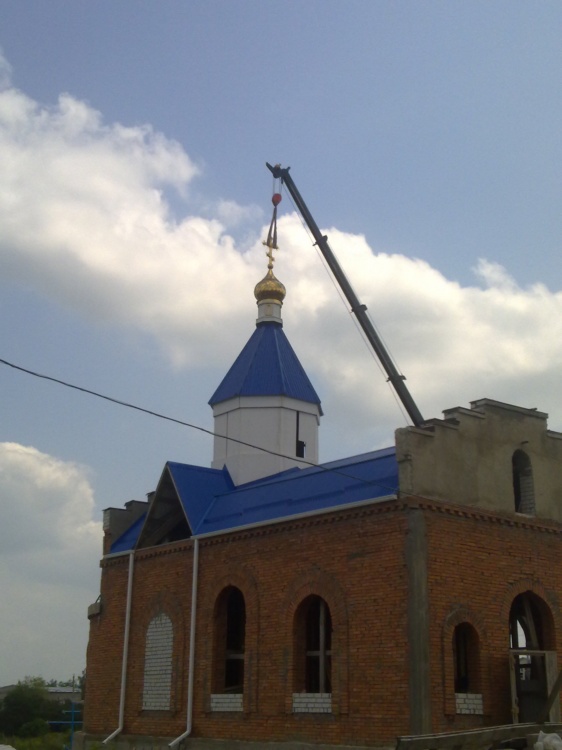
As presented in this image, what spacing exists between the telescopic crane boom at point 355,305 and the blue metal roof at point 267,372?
3300 mm

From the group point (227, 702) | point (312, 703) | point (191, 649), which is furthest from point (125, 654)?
point (312, 703)

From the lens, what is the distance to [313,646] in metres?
18.2

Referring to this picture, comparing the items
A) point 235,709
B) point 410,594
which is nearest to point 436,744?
point 410,594

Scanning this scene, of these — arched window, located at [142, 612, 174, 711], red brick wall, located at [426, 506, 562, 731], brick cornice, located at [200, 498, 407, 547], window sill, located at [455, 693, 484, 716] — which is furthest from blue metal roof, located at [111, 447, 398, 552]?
window sill, located at [455, 693, 484, 716]

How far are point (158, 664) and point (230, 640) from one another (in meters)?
1.84

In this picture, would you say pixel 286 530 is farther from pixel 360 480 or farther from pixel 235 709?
pixel 235 709

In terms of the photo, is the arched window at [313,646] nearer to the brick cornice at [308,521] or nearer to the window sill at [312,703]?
the window sill at [312,703]

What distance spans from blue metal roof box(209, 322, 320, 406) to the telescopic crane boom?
3.30m

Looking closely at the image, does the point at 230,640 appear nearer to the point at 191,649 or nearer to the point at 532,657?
the point at 191,649

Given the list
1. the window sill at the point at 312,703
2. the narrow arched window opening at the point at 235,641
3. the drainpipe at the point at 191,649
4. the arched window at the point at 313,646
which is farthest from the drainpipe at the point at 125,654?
the window sill at the point at 312,703

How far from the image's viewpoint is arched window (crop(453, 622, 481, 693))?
16.4 m

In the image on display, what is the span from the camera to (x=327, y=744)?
1623 centimetres

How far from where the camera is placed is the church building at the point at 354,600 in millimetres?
15882

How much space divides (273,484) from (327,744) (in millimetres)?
5959
